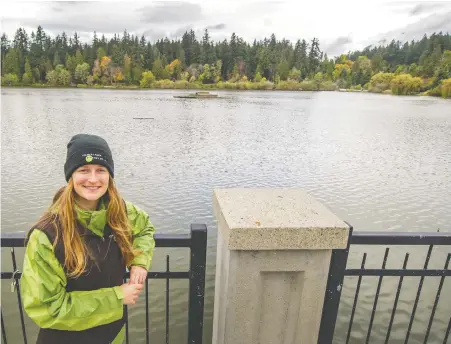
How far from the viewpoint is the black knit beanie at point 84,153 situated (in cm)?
202

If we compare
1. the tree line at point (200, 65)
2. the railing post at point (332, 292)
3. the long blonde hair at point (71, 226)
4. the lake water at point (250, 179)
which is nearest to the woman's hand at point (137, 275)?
the long blonde hair at point (71, 226)

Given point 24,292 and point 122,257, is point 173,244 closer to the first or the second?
point 122,257

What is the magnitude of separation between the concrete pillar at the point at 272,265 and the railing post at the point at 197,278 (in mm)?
145

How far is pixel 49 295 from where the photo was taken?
179 centimetres

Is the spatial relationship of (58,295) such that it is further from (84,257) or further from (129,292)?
(129,292)

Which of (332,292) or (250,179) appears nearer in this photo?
(332,292)

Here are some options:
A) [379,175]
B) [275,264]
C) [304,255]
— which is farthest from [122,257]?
[379,175]

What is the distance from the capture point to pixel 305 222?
2.18 metres

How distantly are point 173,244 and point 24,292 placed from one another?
93 centimetres

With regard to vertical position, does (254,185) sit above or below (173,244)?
below

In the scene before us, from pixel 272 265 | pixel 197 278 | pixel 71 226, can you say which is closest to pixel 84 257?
pixel 71 226

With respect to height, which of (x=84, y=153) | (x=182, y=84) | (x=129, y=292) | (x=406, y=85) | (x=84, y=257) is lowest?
(x=182, y=84)

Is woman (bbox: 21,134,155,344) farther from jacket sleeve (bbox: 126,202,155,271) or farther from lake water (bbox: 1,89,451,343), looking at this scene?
lake water (bbox: 1,89,451,343)

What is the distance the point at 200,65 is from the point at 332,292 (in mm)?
134413
